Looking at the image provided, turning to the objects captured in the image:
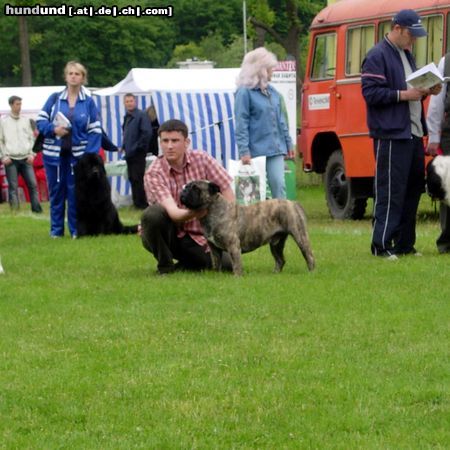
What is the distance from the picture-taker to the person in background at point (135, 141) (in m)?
20.6

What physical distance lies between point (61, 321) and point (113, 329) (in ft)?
1.82

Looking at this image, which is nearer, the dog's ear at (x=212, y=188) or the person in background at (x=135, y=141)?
the dog's ear at (x=212, y=188)

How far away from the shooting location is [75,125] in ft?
47.1

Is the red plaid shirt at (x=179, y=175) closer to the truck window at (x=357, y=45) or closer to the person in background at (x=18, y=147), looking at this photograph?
the truck window at (x=357, y=45)

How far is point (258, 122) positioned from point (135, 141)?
802 centimetres

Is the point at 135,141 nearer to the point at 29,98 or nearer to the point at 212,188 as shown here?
the point at 29,98

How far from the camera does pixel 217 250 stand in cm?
1033

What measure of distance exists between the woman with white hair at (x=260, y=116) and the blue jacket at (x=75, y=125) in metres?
2.27

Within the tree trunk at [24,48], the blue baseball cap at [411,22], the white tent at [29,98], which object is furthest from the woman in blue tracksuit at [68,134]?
the tree trunk at [24,48]

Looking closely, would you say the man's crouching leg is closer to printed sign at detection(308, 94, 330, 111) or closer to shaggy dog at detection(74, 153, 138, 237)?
shaggy dog at detection(74, 153, 138, 237)

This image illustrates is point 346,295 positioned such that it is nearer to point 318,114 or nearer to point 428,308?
point 428,308

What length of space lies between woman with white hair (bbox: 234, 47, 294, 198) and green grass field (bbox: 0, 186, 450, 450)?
1.93 m

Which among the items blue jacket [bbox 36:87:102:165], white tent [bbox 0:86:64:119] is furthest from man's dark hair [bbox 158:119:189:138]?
white tent [bbox 0:86:64:119]

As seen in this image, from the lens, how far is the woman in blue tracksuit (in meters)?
14.2
